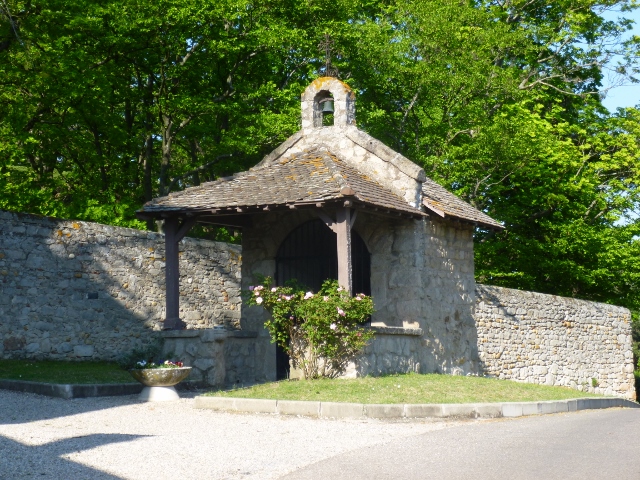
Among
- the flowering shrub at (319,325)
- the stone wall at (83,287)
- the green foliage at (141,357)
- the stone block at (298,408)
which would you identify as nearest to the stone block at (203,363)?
the green foliage at (141,357)

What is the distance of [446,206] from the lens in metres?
15.3

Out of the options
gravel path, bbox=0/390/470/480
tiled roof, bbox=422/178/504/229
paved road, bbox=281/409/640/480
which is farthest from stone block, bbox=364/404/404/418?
tiled roof, bbox=422/178/504/229

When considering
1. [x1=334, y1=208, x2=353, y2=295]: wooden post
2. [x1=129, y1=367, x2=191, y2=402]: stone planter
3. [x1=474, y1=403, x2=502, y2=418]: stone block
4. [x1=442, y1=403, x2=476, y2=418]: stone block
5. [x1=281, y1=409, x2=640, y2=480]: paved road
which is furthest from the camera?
[x1=334, y1=208, x2=353, y2=295]: wooden post

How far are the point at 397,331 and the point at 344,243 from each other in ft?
6.17

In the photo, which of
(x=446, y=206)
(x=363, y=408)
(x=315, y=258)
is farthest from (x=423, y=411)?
(x=446, y=206)

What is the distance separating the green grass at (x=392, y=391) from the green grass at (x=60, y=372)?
2394 millimetres

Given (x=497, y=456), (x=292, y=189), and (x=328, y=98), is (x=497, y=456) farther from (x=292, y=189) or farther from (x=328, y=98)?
(x=328, y=98)

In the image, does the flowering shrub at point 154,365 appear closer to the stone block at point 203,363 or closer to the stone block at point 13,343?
the stone block at point 203,363

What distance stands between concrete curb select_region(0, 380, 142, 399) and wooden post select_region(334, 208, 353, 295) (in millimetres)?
3453

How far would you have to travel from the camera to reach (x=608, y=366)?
73.2 feet

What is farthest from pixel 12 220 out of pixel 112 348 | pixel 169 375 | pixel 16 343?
pixel 169 375

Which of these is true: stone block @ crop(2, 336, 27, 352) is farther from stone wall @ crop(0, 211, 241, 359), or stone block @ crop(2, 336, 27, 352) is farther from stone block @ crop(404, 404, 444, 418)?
stone block @ crop(404, 404, 444, 418)

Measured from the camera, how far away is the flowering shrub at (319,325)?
12180 mm

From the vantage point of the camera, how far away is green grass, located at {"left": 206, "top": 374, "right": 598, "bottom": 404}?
34.9ft
